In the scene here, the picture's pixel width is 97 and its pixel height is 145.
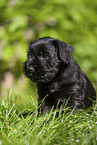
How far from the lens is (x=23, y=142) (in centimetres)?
221

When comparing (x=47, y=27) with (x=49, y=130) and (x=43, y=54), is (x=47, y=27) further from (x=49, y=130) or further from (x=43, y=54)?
(x=49, y=130)

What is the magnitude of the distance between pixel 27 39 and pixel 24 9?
65cm

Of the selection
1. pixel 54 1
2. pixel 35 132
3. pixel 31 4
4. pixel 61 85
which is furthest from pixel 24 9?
pixel 35 132

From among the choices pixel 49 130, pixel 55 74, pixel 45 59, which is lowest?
pixel 49 130

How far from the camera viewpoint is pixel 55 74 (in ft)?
9.20

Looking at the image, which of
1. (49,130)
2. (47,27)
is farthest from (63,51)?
(47,27)

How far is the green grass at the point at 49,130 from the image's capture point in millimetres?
2217

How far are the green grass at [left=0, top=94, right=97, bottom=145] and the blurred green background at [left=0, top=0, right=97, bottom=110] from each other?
2198mm

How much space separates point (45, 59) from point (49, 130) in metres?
0.77

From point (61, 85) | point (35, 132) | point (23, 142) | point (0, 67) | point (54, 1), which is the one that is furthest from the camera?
point (0, 67)

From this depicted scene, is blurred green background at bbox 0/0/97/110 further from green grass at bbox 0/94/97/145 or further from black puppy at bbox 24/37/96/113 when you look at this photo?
green grass at bbox 0/94/97/145

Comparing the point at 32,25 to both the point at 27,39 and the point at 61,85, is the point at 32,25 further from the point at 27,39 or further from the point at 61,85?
the point at 61,85

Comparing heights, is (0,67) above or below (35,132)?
above

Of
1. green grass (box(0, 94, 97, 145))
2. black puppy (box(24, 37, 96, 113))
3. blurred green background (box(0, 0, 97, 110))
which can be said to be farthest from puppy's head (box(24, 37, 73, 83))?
blurred green background (box(0, 0, 97, 110))
